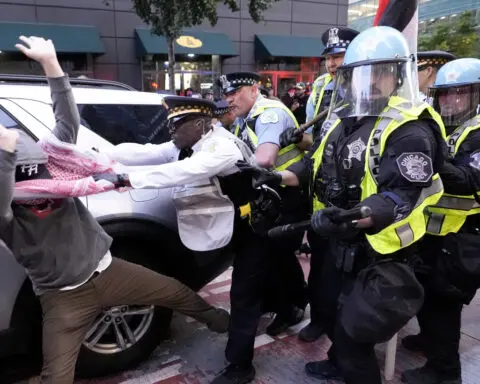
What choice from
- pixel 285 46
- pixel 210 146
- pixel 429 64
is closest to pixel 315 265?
pixel 210 146

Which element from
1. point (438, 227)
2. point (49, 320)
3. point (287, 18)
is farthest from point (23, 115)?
point (287, 18)

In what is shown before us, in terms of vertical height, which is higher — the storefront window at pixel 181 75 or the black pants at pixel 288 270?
the storefront window at pixel 181 75

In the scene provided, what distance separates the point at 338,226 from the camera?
1678 mm

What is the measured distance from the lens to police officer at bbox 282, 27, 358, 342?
9.66 ft

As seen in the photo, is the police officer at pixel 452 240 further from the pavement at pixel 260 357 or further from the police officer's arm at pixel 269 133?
the police officer's arm at pixel 269 133

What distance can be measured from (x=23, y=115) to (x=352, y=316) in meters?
1.98

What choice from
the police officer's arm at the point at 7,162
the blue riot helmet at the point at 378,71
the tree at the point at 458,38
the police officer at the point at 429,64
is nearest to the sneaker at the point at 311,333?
the blue riot helmet at the point at 378,71

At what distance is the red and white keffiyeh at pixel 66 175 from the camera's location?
1788mm

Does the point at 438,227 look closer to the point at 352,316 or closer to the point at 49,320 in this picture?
the point at 352,316

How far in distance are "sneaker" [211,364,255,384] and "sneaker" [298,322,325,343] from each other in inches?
22.8

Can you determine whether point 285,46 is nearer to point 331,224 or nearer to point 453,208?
point 453,208

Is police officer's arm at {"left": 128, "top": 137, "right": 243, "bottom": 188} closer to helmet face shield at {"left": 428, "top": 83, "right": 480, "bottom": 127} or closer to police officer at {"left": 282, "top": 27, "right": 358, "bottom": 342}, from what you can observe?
police officer at {"left": 282, "top": 27, "right": 358, "bottom": 342}

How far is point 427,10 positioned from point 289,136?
42706 mm

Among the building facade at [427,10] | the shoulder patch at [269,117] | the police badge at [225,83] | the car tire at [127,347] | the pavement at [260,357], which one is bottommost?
the pavement at [260,357]
